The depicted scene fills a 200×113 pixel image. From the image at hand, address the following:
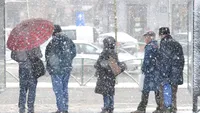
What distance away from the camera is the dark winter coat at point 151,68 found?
10.3 metres

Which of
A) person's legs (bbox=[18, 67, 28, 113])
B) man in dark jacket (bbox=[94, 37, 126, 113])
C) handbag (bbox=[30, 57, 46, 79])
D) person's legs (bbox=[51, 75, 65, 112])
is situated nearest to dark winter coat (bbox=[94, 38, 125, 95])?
man in dark jacket (bbox=[94, 37, 126, 113])

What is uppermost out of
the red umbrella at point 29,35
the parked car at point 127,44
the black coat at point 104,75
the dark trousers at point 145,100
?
the red umbrella at point 29,35

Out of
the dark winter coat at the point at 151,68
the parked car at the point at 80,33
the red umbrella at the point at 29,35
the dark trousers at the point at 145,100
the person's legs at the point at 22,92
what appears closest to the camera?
the red umbrella at the point at 29,35

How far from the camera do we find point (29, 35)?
990 cm

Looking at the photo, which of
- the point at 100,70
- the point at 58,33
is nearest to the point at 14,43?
the point at 58,33

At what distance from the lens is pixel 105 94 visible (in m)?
10.3

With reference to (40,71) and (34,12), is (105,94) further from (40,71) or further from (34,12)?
(34,12)

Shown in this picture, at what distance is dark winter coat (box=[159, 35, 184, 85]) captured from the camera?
32.6ft

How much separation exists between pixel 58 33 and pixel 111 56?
42.8 inches

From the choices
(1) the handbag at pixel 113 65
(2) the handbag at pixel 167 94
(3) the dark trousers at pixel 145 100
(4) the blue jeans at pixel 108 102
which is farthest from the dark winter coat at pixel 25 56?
(2) the handbag at pixel 167 94

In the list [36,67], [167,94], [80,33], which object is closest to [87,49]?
[80,33]

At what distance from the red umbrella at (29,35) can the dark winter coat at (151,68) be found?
6.18 feet

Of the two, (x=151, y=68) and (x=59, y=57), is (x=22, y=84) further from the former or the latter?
(x=151, y=68)

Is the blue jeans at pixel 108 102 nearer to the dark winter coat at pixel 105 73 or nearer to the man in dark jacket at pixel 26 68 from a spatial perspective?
the dark winter coat at pixel 105 73
